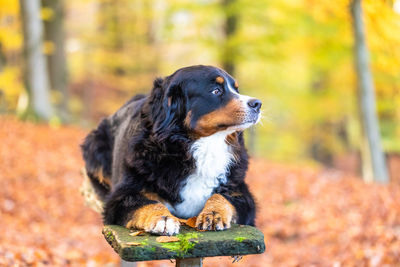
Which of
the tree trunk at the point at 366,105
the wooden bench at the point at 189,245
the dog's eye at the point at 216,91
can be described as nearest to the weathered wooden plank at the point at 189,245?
the wooden bench at the point at 189,245

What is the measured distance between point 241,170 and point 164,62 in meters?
23.4

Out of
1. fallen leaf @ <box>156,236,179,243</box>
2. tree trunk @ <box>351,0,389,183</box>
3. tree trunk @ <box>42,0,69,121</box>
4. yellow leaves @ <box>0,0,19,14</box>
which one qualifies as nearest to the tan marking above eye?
fallen leaf @ <box>156,236,179,243</box>

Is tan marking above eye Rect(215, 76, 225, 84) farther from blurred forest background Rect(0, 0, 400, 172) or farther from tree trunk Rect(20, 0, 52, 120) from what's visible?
tree trunk Rect(20, 0, 52, 120)

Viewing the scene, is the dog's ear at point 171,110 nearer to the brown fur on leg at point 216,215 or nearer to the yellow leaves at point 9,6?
the brown fur on leg at point 216,215

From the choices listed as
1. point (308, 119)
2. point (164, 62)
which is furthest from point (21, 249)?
point (164, 62)

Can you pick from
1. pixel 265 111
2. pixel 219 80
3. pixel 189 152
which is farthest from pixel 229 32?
pixel 189 152

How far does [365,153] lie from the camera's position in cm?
1239

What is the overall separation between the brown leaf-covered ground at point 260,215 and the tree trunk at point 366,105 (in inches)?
38.4

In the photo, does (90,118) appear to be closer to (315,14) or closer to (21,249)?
(315,14)

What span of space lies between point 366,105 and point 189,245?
1043 cm

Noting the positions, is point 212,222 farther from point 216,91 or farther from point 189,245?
point 216,91

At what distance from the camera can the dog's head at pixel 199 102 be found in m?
3.26

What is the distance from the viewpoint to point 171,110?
10.9ft

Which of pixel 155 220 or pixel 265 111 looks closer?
pixel 155 220
